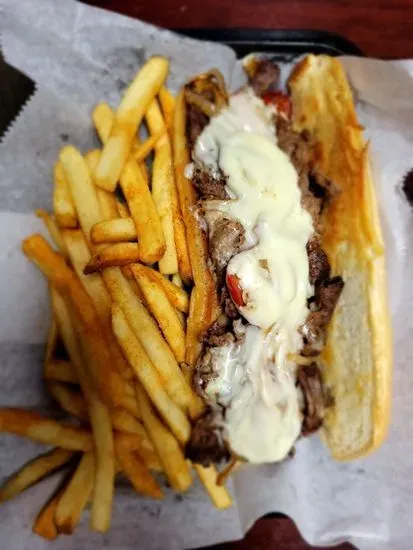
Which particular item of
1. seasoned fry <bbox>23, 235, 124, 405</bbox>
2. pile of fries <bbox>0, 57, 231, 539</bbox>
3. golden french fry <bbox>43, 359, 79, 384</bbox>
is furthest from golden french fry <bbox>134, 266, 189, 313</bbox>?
golden french fry <bbox>43, 359, 79, 384</bbox>

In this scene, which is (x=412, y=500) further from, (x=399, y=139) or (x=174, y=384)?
(x=399, y=139)

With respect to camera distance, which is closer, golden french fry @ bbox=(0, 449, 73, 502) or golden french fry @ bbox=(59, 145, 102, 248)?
golden french fry @ bbox=(0, 449, 73, 502)

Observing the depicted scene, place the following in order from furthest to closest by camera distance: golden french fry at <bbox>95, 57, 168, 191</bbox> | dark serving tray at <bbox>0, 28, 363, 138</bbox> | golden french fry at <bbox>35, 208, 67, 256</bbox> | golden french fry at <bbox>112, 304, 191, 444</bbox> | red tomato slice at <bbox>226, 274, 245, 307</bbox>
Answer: dark serving tray at <bbox>0, 28, 363, 138</bbox> < golden french fry at <bbox>35, 208, 67, 256</bbox> < golden french fry at <bbox>95, 57, 168, 191</bbox> < red tomato slice at <bbox>226, 274, 245, 307</bbox> < golden french fry at <bbox>112, 304, 191, 444</bbox>

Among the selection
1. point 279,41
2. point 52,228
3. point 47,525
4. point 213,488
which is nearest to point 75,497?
point 47,525

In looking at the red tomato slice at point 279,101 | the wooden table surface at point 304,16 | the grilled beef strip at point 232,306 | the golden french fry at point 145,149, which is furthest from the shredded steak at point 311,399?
the wooden table surface at point 304,16

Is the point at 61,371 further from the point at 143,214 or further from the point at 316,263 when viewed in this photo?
the point at 316,263

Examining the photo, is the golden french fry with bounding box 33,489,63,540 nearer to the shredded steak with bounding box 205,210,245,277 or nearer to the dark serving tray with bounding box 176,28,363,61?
the shredded steak with bounding box 205,210,245,277
